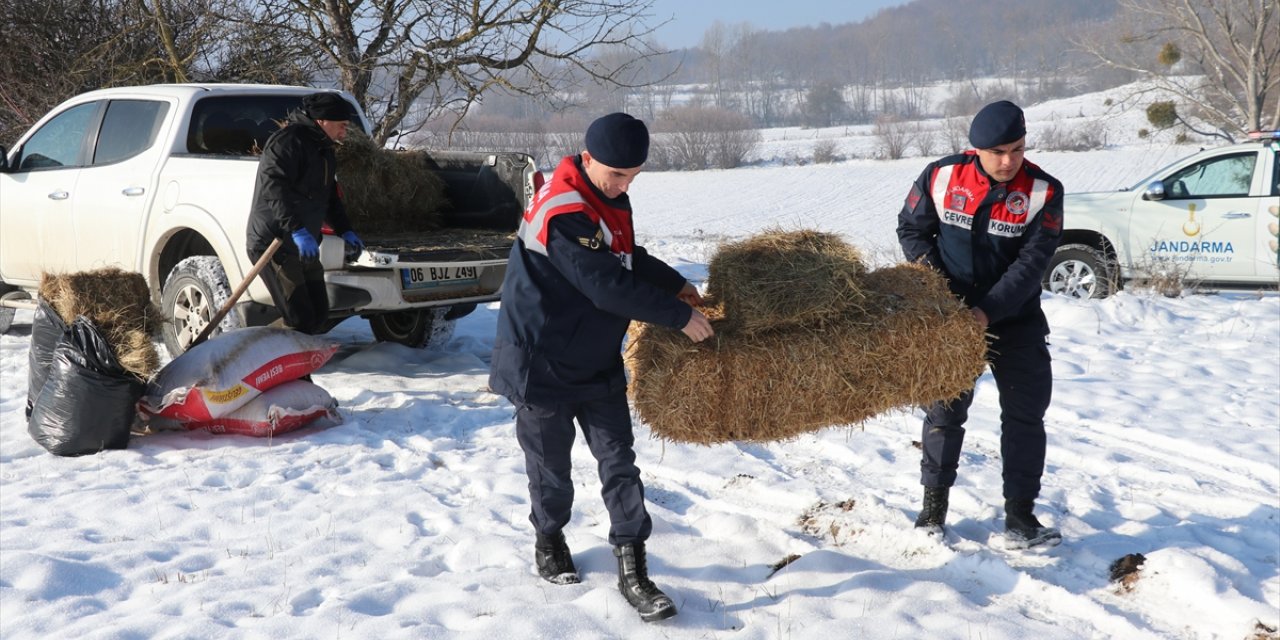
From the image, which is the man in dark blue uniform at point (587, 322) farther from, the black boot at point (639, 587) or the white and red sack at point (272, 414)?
the white and red sack at point (272, 414)

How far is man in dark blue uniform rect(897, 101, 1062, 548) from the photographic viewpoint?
3898mm

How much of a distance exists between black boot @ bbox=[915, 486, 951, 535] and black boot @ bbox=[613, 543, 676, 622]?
4.06 ft

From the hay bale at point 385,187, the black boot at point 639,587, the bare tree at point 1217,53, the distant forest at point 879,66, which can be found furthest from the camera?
the distant forest at point 879,66

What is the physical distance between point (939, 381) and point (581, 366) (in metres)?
1.31

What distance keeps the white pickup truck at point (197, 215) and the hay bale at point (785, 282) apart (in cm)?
294

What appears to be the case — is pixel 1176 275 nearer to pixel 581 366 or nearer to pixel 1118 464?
pixel 1118 464

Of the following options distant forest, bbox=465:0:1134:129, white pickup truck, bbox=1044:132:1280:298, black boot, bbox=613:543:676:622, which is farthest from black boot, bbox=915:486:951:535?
distant forest, bbox=465:0:1134:129

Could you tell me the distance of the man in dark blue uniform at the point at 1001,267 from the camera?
390 centimetres

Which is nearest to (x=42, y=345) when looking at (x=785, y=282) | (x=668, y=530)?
(x=668, y=530)

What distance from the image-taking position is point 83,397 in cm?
525

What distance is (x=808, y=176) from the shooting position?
43688 millimetres

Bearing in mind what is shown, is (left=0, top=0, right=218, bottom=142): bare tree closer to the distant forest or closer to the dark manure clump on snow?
the dark manure clump on snow

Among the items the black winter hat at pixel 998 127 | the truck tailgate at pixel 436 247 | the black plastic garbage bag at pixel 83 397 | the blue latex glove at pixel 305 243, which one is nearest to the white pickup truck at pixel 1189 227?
the truck tailgate at pixel 436 247

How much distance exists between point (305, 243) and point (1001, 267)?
3778 mm
